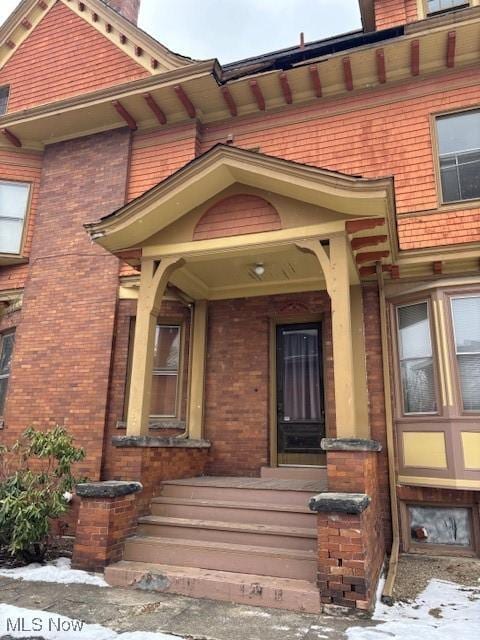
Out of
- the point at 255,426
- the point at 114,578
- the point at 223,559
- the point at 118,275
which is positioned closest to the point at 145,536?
the point at 114,578

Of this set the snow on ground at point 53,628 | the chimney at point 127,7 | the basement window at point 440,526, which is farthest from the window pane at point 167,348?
the chimney at point 127,7

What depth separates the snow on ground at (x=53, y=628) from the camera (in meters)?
3.54

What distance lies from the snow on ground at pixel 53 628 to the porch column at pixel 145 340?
87.6 inches

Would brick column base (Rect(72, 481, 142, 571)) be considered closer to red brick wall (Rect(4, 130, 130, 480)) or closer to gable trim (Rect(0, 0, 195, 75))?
red brick wall (Rect(4, 130, 130, 480))

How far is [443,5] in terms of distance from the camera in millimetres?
8344

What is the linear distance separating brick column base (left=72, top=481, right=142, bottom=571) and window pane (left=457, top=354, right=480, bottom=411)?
4.33m

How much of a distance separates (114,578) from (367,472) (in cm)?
272

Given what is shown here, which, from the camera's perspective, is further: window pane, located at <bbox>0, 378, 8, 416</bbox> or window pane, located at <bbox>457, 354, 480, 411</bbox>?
window pane, located at <bbox>0, 378, 8, 416</bbox>

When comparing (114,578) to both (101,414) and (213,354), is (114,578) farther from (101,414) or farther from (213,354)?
(213,354)

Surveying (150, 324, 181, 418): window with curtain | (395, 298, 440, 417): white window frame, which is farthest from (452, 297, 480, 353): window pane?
(150, 324, 181, 418): window with curtain

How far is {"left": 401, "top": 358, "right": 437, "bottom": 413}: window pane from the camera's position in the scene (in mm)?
6516

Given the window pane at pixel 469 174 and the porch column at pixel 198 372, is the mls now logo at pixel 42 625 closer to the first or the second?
the porch column at pixel 198 372

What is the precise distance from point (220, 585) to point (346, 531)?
4.14ft

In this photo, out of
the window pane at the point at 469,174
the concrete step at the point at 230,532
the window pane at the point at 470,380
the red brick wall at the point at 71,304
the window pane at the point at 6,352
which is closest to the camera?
the concrete step at the point at 230,532
